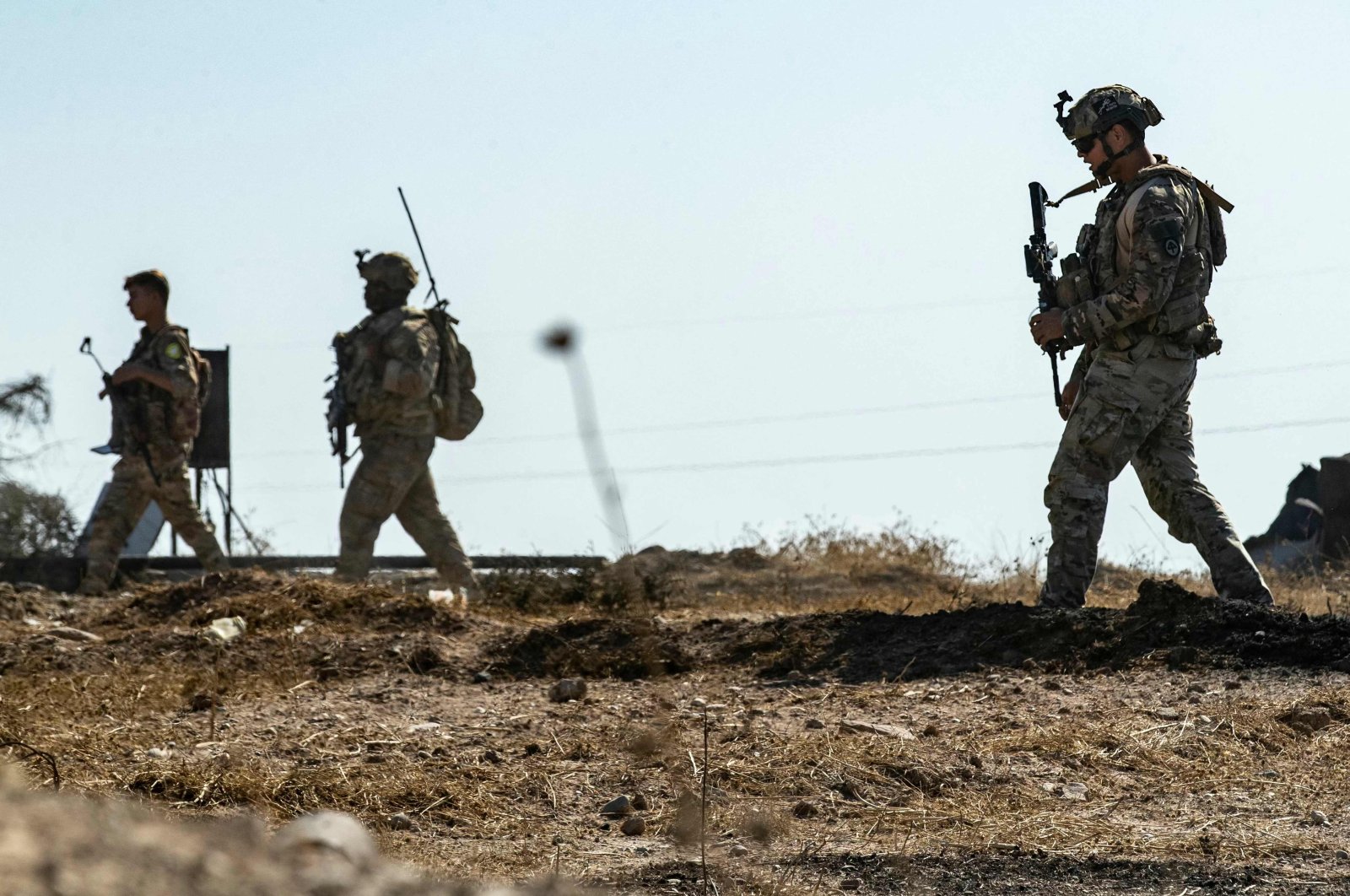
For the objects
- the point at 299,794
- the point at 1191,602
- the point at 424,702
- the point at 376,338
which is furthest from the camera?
the point at 376,338

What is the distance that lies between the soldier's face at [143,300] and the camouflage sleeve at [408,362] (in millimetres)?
1877

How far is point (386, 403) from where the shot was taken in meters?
12.2

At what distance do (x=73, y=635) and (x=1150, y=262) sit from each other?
5733 millimetres

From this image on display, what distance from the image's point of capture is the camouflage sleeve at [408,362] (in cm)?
1200

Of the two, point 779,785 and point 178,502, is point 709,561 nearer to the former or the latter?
point 178,502

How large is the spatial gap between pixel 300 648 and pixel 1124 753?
13.7 feet

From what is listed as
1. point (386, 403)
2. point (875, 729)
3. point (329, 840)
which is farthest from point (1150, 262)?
point (329, 840)

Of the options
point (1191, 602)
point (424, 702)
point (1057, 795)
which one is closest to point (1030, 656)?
point (1191, 602)

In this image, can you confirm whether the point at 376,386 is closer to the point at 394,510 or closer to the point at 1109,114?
the point at 394,510

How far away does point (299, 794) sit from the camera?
5.64 metres

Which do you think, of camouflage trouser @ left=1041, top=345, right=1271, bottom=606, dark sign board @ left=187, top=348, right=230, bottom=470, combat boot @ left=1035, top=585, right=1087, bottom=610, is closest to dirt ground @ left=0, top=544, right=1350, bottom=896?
combat boot @ left=1035, top=585, right=1087, bottom=610

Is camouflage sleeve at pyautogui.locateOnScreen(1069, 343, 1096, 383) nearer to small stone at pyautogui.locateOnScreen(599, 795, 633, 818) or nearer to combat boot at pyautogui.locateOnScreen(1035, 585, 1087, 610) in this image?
combat boot at pyautogui.locateOnScreen(1035, 585, 1087, 610)

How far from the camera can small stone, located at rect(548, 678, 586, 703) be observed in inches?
293

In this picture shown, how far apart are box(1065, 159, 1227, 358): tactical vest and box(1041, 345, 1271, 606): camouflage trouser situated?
12 cm
